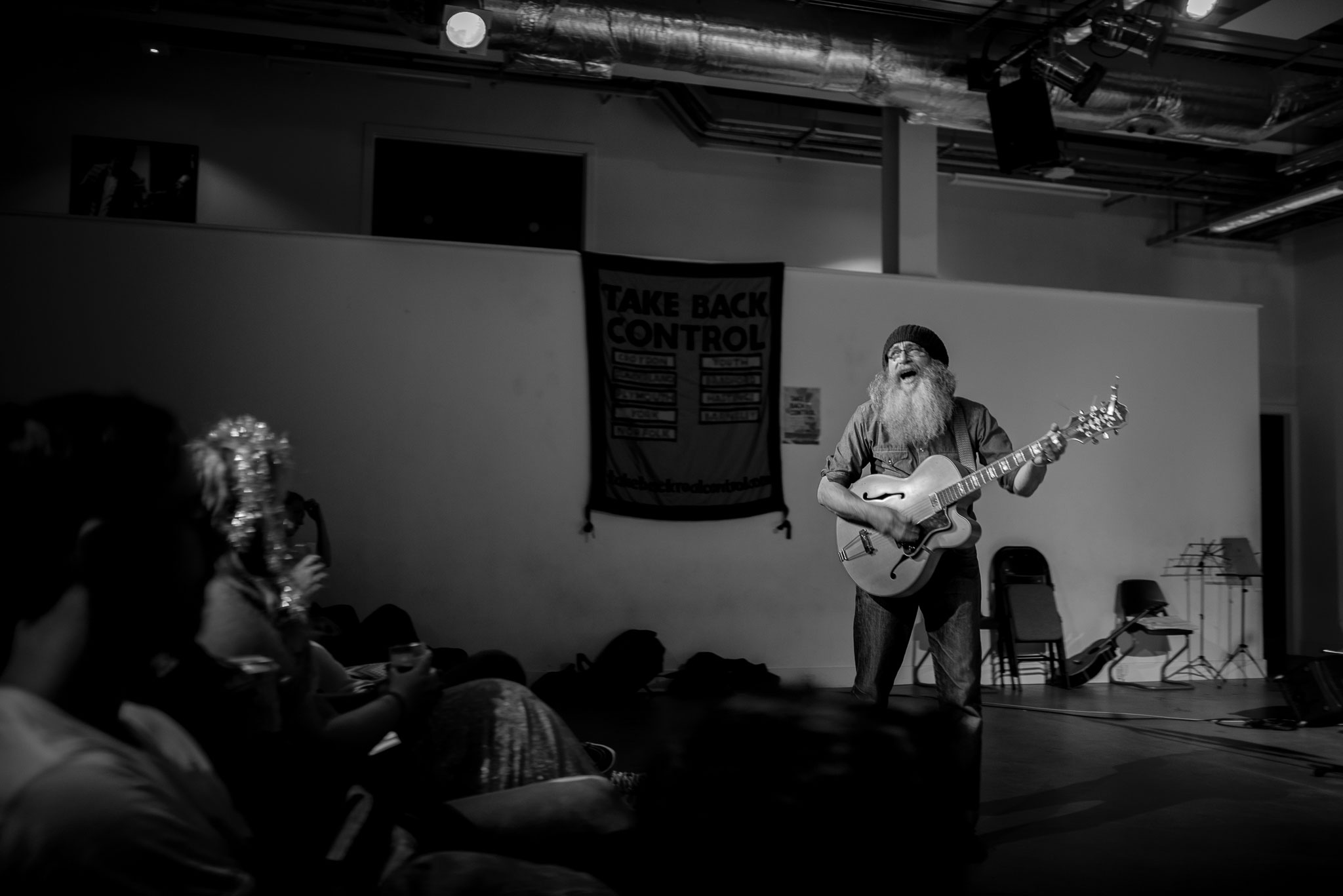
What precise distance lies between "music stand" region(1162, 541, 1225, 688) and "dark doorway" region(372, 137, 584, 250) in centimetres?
554

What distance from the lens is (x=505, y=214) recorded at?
8.18 meters

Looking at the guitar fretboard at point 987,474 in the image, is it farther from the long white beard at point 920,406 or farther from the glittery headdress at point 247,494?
the glittery headdress at point 247,494

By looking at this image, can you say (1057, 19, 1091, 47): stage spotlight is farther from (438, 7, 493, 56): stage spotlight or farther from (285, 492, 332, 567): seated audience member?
(285, 492, 332, 567): seated audience member

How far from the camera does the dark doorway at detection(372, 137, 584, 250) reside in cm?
793

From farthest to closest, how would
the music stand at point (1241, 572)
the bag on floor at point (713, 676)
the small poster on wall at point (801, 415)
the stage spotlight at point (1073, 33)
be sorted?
the music stand at point (1241, 572), the small poster on wall at point (801, 415), the bag on floor at point (713, 676), the stage spotlight at point (1073, 33)

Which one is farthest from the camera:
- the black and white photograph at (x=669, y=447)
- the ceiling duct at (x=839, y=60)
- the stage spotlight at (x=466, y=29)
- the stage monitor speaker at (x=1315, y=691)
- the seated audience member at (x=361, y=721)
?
→ the ceiling duct at (x=839, y=60)

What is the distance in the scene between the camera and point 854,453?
338 centimetres

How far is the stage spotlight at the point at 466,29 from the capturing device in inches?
212

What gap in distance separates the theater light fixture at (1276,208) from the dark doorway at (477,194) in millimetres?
5972

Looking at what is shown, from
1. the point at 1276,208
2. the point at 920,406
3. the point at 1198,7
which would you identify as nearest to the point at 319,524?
the point at 920,406

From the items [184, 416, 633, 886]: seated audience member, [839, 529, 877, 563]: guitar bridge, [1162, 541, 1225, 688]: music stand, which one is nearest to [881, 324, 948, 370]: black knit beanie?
[839, 529, 877, 563]: guitar bridge

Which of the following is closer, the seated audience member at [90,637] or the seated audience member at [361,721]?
the seated audience member at [90,637]

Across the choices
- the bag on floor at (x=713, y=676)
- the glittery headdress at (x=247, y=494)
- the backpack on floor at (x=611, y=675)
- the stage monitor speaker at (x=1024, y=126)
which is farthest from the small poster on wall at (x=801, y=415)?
the glittery headdress at (x=247, y=494)

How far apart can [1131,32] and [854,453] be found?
420 cm
